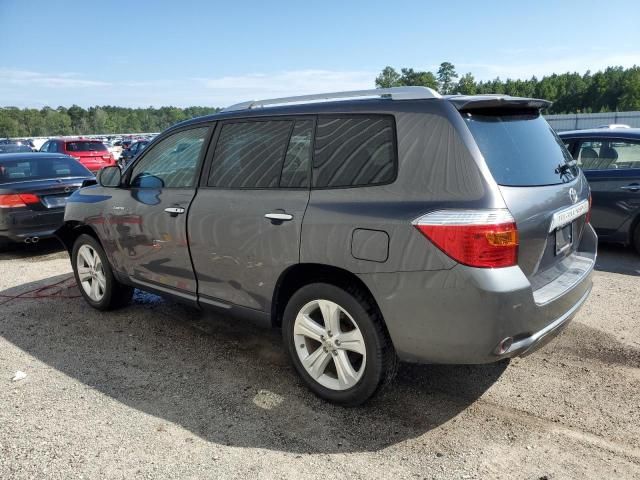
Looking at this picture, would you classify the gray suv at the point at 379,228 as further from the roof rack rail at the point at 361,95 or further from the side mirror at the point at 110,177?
the side mirror at the point at 110,177

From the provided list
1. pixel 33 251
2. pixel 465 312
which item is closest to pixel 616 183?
pixel 465 312

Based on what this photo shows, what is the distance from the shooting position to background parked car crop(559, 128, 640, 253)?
6.39 meters

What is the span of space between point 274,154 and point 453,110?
1.23m

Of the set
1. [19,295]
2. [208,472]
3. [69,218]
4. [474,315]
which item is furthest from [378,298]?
[19,295]

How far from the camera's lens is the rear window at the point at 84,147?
18125mm

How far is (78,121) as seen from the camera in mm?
158500

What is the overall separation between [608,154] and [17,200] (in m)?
8.00

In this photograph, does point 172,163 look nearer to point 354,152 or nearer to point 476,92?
point 354,152

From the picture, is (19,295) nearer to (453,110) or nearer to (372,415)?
(372,415)

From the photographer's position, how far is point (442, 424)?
10.0ft

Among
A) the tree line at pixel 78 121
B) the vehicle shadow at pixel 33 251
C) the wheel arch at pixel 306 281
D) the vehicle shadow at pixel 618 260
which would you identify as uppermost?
the tree line at pixel 78 121

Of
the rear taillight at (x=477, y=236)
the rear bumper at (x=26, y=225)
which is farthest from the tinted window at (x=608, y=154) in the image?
the rear bumper at (x=26, y=225)

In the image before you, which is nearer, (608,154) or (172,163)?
(172,163)

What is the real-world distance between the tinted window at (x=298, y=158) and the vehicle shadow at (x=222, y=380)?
1.38 m
